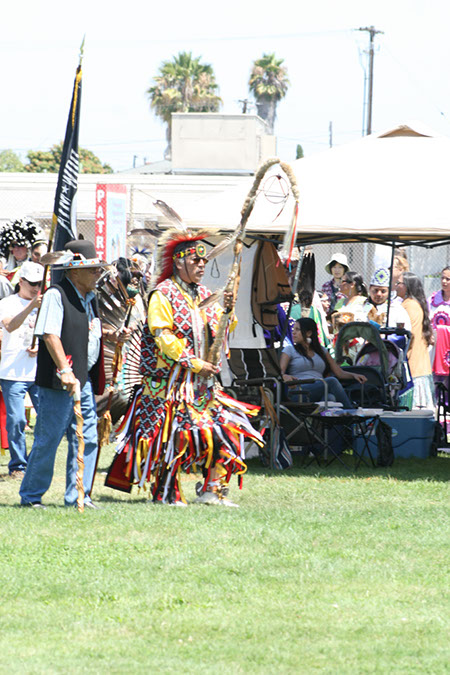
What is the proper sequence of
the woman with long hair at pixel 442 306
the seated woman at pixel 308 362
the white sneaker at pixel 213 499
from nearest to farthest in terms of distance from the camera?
the white sneaker at pixel 213 499 < the seated woman at pixel 308 362 < the woman with long hair at pixel 442 306

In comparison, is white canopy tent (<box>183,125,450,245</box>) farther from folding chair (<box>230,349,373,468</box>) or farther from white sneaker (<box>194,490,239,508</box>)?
white sneaker (<box>194,490,239,508</box>)

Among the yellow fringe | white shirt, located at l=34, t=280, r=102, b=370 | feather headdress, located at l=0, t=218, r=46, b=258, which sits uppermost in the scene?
feather headdress, located at l=0, t=218, r=46, b=258

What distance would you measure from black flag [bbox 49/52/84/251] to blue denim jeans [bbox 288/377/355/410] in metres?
3.27

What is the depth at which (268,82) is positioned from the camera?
6688cm

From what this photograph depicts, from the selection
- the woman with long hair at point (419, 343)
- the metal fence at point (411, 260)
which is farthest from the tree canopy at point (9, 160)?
the woman with long hair at point (419, 343)

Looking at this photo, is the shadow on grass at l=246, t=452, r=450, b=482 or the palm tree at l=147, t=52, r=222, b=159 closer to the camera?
the shadow on grass at l=246, t=452, r=450, b=482

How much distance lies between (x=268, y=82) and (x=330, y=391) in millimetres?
59633

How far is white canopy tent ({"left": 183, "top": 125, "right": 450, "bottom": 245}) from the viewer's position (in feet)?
27.5

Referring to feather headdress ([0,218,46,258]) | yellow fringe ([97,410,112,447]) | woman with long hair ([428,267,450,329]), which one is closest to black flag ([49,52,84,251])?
yellow fringe ([97,410,112,447])

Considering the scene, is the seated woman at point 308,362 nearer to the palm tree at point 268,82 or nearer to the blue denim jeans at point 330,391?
the blue denim jeans at point 330,391

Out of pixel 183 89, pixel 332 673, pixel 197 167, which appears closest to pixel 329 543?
pixel 332 673

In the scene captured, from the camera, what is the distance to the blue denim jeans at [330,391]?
956 centimetres

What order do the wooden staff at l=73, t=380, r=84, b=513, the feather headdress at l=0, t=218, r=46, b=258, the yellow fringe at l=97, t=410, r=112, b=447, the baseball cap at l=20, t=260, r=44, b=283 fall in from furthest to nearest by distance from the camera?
the feather headdress at l=0, t=218, r=46, b=258, the baseball cap at l=20, t=260, r=44, b=283, the yellow fringe at l=97, t=410, r=112, b=447, the wooden staff at l=73, t=380, r=84, b=513

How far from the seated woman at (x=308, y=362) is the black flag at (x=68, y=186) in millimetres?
3310
